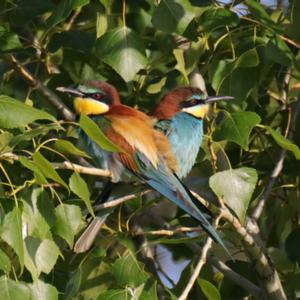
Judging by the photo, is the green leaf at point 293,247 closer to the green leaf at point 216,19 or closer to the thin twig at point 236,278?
the thin twig at point 236,278

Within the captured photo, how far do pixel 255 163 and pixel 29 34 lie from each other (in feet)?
2.62

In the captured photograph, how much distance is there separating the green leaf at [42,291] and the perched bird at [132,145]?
0.38 meters

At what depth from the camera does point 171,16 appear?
2781 mm

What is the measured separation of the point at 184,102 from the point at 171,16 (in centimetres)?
35

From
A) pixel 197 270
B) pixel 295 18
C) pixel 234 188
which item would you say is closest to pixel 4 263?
pixel 197 270

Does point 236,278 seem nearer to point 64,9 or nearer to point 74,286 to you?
point 74,286

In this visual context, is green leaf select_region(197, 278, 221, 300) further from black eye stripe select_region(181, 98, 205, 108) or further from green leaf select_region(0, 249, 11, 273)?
black eye stripe select_region(181, 98, 205, 108)

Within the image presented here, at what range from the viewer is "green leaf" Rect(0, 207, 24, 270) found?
223 cm

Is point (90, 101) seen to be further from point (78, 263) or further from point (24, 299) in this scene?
point (24, 299)

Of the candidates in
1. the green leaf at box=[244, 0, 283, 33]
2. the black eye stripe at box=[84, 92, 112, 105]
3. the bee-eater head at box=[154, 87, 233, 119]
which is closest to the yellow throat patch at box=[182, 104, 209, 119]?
the bee-eater head at box=[154, 87, 233, 119]

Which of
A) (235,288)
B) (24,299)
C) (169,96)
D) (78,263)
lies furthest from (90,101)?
(24,299)

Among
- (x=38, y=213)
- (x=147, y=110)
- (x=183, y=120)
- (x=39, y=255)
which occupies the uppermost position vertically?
(x=38, y=213)

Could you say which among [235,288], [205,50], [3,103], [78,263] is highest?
[3,103]

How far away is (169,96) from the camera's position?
305 cm
